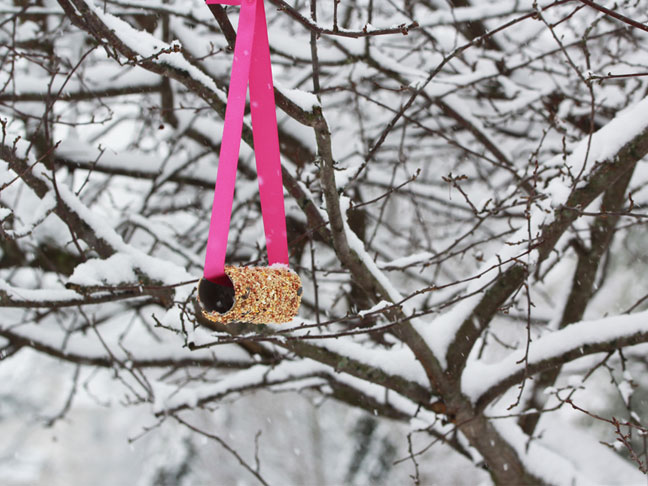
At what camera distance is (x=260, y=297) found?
103 centimetres

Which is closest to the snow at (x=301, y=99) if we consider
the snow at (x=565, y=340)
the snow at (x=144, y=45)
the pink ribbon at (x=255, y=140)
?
the pink ribbon at (x=255, y=140)

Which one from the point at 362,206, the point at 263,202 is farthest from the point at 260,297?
the point at 362,206

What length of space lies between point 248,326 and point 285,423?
10.5 m

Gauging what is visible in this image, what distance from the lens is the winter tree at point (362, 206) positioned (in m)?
1.67

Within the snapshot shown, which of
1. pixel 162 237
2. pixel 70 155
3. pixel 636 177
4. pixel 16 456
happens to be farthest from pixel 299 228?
pixel 16 456

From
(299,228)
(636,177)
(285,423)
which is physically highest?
(285,423)

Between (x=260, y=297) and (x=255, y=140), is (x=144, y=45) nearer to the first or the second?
(x=255, y=140)

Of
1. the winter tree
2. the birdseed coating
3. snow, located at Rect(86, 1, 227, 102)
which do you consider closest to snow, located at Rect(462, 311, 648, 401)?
the winter tree

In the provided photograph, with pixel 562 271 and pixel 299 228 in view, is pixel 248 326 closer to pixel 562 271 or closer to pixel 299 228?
pixel 299 228

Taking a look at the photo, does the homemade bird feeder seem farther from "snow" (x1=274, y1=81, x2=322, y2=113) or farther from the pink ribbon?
"snow" (x1=274, y1=81, x2=322, y2=113)

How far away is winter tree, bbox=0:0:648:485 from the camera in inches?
65.9

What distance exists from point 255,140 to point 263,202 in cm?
13

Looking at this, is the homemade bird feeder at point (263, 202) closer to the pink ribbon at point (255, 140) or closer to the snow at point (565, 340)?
the pink ribbon at point (255, 140)

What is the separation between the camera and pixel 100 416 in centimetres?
1433
